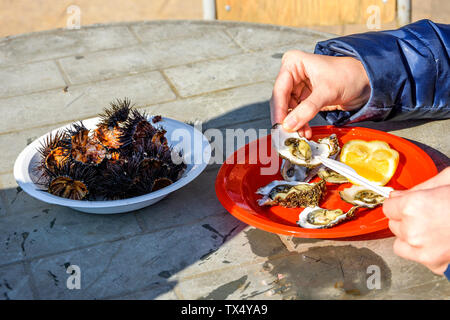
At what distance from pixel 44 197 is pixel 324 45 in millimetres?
844

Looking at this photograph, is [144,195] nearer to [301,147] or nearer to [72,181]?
[72,181]

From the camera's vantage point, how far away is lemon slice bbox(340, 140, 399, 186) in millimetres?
1270

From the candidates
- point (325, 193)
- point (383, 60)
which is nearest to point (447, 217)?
point (325, 193)

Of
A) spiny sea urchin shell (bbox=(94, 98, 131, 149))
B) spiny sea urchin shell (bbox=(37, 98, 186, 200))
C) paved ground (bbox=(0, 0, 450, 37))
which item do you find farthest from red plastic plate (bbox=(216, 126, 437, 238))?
paved ground (bbox=(0, 0, 450, 37))

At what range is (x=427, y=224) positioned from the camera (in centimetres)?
91

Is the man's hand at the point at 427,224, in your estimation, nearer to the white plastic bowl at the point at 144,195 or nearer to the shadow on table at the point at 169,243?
the shadow on table at the point at 169,243

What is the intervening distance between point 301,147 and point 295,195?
Answer: 0.14 meters

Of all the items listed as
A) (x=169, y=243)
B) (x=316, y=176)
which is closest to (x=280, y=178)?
(x=316, y=176)

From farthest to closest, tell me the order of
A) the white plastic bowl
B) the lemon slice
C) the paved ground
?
the paved ground
the lemon slice
the white plastic bowl

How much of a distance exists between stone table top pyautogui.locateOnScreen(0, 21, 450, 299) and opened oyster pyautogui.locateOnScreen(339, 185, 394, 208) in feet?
0.26

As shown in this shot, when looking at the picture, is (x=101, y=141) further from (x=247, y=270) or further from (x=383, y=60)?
(x=383, y=60)

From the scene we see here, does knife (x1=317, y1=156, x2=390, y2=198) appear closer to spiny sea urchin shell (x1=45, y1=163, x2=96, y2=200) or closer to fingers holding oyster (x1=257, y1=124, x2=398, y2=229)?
fingers holding oyster (x1=257, y1=124, x2=398, y2=229)

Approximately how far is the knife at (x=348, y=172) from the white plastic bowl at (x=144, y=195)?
0.26 meters

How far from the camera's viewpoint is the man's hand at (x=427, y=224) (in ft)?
2.97
